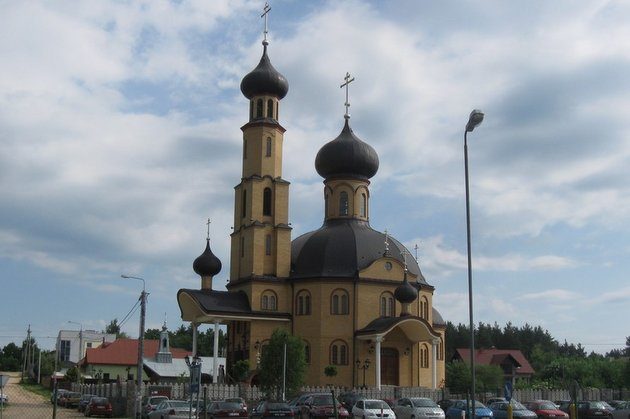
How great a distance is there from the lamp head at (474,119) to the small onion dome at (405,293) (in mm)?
34164

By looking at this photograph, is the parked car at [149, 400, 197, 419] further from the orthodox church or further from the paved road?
the orthodox church

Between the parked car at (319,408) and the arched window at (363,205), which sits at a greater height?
the arched window at (363,205)

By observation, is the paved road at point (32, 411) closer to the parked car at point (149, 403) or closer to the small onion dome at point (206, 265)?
the parked car at point (149, 403)

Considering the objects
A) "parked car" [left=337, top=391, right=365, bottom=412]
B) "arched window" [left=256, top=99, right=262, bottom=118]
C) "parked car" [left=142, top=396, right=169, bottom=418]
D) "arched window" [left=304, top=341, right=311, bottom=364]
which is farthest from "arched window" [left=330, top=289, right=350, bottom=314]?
"parked car" [left=142, top=396, right=169, bottom=418]

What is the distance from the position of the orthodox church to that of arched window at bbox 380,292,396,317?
0.07m

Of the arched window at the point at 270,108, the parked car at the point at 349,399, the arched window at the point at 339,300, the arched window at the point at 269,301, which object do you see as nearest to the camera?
the parked car at the point at 349,399

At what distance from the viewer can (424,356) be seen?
58.2 metres

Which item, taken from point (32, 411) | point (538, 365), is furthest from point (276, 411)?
point (538, 365)

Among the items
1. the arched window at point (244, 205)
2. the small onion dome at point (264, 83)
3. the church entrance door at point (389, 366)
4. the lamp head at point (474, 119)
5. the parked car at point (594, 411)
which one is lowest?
the parked car at point (594, 411)

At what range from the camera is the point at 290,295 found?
56.5 m

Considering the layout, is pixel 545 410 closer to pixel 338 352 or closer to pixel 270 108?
Answer: pixel 338 352

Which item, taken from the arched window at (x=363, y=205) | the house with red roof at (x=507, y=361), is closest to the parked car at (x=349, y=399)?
the arched window at (x=363, y=205)

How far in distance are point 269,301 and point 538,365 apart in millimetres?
59119

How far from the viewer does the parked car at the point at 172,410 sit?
105ft
